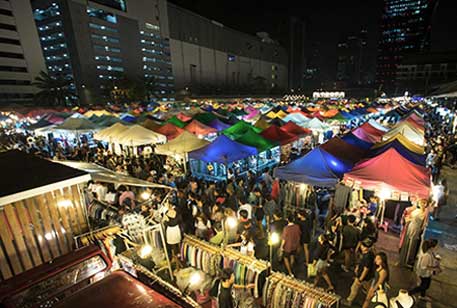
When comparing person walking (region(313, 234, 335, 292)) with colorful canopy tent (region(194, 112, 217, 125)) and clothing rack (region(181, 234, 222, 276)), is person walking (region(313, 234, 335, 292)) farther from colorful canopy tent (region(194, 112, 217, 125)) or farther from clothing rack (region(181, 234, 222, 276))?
colorful canopy tent (region(194, 112, 217, 125))

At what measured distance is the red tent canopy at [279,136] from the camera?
12.6 metres

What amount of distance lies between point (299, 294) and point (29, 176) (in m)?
4.59

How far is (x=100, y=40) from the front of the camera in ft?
209

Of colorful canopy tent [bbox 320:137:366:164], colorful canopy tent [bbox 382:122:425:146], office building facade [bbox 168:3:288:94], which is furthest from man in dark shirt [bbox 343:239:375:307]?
office building facade [bbox 168:3:288:94]

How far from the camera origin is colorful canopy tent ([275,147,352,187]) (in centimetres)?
716

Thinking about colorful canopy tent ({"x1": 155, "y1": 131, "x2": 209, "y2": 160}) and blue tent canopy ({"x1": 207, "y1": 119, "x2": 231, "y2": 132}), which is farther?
blue tent canopy ({"x1": 207, "y1": 119, "x2": 231, "y2": 132})

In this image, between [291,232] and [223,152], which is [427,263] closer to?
[291,232]

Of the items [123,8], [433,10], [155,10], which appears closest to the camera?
[123,8]

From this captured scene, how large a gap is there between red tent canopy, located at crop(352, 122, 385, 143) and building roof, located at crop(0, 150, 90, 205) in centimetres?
1162

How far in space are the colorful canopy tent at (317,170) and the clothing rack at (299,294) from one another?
4.06 meters

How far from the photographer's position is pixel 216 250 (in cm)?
430

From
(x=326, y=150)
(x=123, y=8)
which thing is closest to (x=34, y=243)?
(x=326, y=150)

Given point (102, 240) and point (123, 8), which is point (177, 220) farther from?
point (123, 8)

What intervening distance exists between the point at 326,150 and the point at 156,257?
6.34 metres
